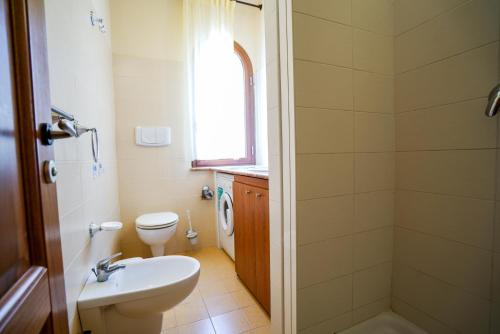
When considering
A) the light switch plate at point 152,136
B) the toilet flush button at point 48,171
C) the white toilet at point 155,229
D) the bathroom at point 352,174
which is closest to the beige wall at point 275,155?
the bathroom at point 352,174

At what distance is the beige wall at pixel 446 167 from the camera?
0.79 meters

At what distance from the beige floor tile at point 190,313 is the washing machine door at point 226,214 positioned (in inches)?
25.5

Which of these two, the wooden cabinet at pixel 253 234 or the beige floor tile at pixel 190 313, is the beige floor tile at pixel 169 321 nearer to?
the beige floor tile at pixel 190 313

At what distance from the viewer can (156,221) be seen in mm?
1990

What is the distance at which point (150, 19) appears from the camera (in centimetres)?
232

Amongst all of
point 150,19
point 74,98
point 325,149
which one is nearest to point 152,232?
point 74,98

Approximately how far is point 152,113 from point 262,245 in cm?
180

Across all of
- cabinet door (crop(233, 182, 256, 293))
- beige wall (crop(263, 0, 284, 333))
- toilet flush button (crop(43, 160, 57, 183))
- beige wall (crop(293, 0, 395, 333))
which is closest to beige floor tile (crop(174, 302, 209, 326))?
cabinet door (crop(233, 182, 256, 293))

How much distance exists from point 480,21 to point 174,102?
231cm

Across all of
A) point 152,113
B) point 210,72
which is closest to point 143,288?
point 152,113

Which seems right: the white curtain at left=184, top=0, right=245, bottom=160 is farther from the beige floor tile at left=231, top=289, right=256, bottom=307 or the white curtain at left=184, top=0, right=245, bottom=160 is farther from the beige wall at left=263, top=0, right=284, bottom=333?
the beige wall at left=263, top=0, right=284, bottom=333

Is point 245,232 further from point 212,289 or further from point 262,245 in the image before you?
point 212,289

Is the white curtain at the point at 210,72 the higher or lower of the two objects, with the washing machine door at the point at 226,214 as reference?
higher

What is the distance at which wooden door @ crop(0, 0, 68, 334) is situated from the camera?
352 mm
